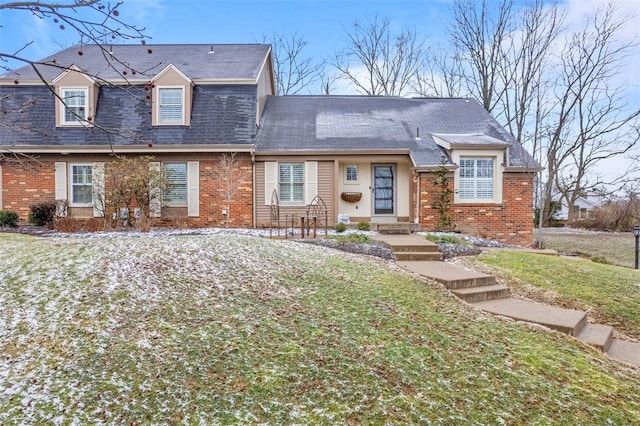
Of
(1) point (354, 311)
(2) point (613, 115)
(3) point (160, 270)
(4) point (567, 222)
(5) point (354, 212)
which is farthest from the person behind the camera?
(4) point (567, 222)

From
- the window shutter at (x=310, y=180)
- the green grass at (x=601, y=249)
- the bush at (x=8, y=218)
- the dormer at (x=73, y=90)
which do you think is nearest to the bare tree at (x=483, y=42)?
the green grass at (x=601, y=249)

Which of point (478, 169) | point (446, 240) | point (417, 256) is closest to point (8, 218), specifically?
point (417, 256)

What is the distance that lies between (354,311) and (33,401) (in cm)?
314

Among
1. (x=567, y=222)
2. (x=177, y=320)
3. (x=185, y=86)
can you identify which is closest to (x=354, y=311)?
(x=177, y=320)

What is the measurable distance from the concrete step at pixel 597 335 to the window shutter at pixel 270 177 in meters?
9.56

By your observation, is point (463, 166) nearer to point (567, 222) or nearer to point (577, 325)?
point (577, 325)

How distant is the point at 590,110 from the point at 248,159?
18888 mm

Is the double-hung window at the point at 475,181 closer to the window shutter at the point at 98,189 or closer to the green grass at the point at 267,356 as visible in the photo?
the green grass at the point at 267,356

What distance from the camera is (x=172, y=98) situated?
1367 centimetres

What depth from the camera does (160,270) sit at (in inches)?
228

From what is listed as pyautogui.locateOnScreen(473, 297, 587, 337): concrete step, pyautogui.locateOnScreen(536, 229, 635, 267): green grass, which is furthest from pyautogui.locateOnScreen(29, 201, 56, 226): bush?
pyautogui.locateOnScreen(536, 229, 635, 267): green grass

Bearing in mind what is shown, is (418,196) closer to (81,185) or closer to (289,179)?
(289,179)

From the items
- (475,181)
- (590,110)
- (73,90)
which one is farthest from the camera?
(590,110)

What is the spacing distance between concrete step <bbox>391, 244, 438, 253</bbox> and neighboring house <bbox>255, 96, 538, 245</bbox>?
3.59 meters
